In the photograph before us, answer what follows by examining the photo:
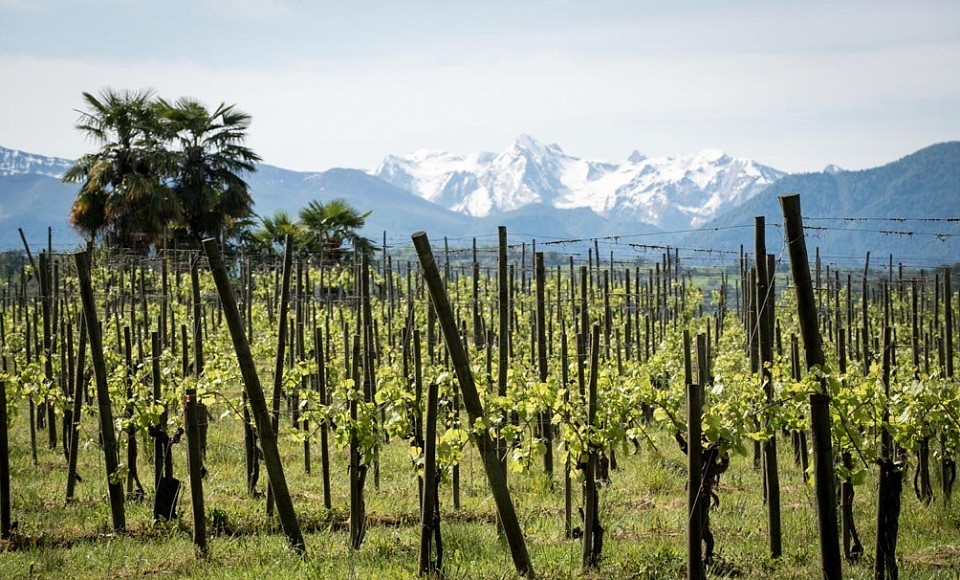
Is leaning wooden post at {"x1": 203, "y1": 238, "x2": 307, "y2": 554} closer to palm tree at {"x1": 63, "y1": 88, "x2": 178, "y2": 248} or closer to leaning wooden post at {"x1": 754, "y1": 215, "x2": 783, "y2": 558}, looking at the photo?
leaning wooden post at {"x1": 754, "y1": 215, "x2": 783, "y2": 558}

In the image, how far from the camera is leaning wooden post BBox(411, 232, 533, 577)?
→ 5945mm

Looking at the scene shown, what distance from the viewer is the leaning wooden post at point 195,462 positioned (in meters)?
6.77

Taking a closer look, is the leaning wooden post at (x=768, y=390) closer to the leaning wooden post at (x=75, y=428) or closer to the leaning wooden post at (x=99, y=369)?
the leaning wooden post at (x=99, y=369)

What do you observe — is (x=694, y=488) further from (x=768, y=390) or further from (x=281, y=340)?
(x=281, y=340)

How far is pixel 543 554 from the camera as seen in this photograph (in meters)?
7.36

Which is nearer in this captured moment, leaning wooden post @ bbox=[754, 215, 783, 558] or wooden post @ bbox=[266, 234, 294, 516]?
leaning wooden post @ bbox=[754, 215, 783, 558]

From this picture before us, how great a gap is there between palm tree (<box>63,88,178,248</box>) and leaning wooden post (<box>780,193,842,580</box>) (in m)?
22.4

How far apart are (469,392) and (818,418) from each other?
84.6 inches

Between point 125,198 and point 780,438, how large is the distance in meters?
18.6

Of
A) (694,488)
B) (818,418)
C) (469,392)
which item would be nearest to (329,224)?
(469,392)

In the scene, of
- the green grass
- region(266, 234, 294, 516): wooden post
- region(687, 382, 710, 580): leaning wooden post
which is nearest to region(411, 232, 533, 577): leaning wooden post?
the green grass

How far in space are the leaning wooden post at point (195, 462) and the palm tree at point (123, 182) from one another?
778 inches

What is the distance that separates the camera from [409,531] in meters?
8.57

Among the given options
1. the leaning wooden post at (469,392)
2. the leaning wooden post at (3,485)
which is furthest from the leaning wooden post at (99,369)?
the leaning wooden post at (469,392)
